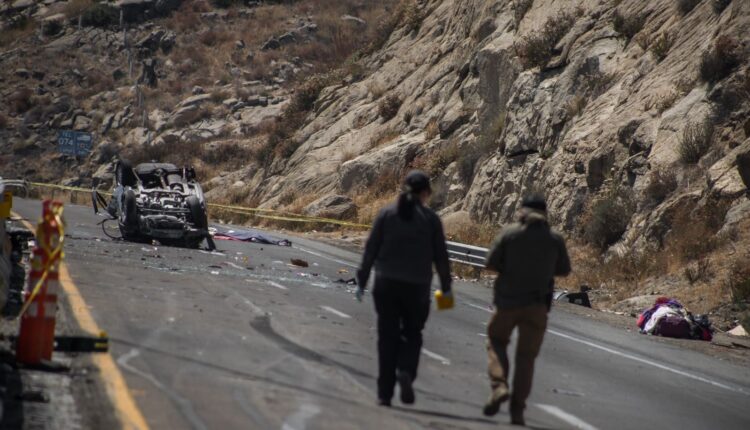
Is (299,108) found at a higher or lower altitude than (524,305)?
higher

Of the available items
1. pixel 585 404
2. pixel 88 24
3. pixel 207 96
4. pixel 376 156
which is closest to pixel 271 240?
pixel 376 156

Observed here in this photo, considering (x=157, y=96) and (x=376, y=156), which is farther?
(x=157, y=96)

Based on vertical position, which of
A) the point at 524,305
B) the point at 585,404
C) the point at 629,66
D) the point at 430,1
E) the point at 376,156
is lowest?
the point at 585,404

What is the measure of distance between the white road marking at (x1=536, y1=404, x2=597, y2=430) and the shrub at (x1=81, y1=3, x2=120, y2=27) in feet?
246

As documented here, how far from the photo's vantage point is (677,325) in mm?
17672

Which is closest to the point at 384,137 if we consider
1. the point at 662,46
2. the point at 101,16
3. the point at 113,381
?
the point at 662,46

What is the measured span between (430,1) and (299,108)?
8264 millimetres

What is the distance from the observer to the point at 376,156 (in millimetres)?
42688

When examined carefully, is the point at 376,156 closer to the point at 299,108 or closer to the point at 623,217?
the point at 299,108

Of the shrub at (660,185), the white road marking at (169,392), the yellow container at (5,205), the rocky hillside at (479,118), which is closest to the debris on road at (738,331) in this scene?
the rocky hillside at (479,118)

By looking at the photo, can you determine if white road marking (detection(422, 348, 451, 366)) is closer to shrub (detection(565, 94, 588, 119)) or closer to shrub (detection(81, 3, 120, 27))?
shrub (detection(565, 94, 588, 119))

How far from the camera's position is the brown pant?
9.27 meters

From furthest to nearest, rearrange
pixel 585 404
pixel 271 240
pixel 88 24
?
1. pixel 88 24
2. pixel 271 240
3. pixel 585 404

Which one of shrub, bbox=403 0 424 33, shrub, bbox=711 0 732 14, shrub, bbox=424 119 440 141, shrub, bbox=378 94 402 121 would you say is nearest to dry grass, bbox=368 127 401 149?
shrub, bbox=378 94 402 121
